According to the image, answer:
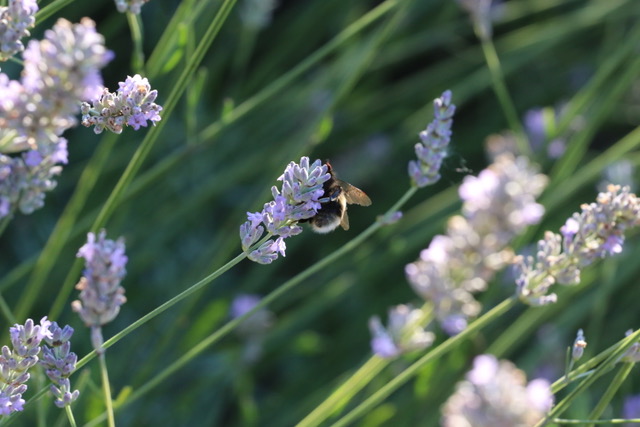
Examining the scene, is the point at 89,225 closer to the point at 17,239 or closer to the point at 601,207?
the point at 17,239

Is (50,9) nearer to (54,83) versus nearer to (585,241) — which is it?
(54,83)

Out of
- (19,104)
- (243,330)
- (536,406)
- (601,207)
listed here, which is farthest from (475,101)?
(19,104)

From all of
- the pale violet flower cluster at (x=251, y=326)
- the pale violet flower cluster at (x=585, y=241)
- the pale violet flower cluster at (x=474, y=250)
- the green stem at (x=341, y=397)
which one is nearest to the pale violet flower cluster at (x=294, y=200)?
the pale violet flower cluster at (x=585, y=241)

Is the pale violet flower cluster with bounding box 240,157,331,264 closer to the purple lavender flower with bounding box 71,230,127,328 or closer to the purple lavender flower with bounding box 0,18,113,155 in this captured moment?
the purple lavender flower with bounding box 71,230,127,328

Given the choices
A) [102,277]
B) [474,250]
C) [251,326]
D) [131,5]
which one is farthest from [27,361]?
→ [251,326]

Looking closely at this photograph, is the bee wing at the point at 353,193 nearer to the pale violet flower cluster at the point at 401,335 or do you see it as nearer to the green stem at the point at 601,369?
the pale violet flower cluster at the point at 401,335

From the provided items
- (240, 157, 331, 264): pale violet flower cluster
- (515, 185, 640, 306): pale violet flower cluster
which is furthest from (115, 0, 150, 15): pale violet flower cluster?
(515, 185, 640, 306): pale violet flower cluster
